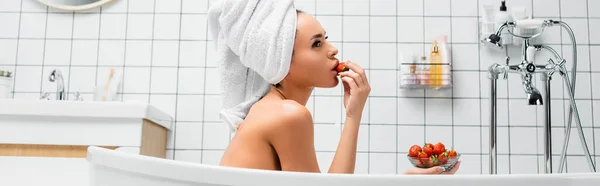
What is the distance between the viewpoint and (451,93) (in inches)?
99.5

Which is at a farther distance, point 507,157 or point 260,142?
point 507,157

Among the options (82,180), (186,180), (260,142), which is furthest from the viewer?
(82,180)

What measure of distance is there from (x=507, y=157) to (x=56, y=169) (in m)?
1.91

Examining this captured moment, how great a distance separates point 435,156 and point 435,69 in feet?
3.11

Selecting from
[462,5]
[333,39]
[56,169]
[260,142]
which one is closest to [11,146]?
[56,169]

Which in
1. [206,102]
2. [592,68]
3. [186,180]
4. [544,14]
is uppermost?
[544,14]

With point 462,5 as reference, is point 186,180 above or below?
below

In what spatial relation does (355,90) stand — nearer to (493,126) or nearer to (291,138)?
(291,138)

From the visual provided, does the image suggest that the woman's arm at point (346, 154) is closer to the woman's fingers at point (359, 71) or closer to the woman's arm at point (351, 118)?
the woman's arm at point (351, 118)

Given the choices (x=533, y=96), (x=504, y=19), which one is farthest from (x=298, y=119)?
(x=504, y=19)

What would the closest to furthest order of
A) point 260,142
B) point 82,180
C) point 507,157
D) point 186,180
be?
point 186,180 → point 260,142 → point 82,180 → point 507,157

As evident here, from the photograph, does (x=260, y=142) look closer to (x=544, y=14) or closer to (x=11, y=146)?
(x=11, y=146)

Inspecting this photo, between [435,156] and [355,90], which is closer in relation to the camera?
[355,90]

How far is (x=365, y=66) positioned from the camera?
254 centimetres
